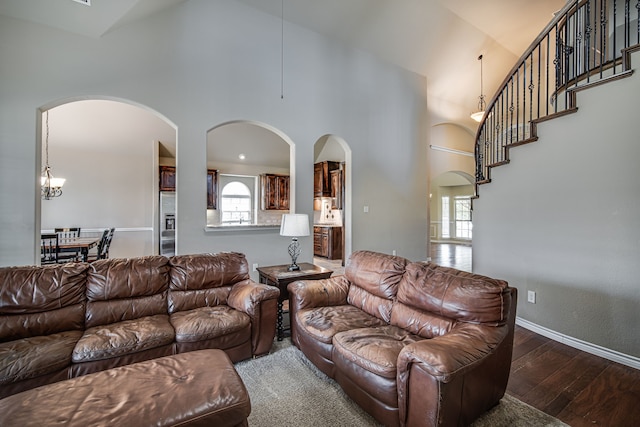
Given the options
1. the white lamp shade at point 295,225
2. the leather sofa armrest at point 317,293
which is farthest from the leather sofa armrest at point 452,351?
the white lamp shade at point 295,225

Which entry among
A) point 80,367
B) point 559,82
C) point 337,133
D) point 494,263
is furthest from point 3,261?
point 559,82

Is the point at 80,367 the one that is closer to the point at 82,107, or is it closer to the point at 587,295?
the point at 587,295

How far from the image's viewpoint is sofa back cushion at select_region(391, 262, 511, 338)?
1.83 m

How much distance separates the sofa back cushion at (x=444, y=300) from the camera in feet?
6.00

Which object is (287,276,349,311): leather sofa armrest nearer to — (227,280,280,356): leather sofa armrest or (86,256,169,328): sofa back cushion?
(227,280,280,356): leather sofa armrest

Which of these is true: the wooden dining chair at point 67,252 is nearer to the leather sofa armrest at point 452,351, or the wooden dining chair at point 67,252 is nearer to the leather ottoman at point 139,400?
the leather ottoman at point 139,400

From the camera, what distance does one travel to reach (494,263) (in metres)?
3.69

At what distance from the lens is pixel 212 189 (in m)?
7.72

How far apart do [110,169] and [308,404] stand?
22.4 ft

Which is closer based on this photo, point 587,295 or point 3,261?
point 587,295

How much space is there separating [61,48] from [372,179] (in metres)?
4.75

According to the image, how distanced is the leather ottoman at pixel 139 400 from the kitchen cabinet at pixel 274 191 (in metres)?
6.94

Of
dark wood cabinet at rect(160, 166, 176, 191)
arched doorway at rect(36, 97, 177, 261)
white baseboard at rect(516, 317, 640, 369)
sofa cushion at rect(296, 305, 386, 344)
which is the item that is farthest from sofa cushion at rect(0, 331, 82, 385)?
dark wood cabinet at rect(160, 166, 176, 191)

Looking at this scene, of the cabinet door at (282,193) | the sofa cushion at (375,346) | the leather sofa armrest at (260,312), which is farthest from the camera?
the cabinet door at (282,193)
